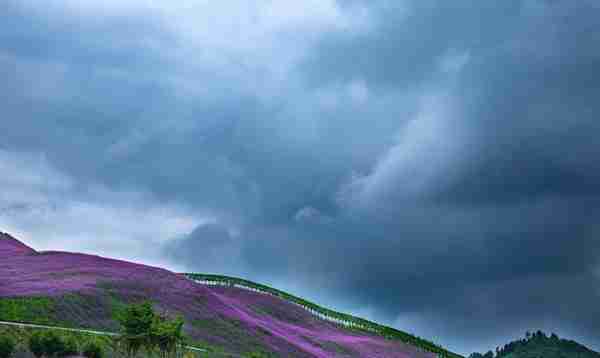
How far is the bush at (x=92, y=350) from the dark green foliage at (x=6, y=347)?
4504 millimetres

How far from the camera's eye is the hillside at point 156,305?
61.1 m

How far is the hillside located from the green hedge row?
29.3ft

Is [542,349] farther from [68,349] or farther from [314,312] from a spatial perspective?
[68,349]

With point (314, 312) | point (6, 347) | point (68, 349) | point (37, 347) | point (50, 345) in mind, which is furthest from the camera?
point (314, 312)

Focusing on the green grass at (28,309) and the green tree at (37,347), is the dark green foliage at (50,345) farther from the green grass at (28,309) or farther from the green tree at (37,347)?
the green grass at (28,309)

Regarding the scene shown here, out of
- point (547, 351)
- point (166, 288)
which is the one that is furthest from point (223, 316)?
point (547, 351)

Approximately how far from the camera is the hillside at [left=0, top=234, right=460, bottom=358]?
61062mm

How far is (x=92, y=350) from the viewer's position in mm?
49781

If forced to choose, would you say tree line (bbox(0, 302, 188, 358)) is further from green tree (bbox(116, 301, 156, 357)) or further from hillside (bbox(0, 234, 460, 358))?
hillside (bbox(0, 234, 460, 358))

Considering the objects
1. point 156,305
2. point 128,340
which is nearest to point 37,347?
point 128,340

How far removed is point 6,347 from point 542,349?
71.1m

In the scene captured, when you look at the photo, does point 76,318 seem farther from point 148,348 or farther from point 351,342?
point 351,342

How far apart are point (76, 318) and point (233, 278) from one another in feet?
135

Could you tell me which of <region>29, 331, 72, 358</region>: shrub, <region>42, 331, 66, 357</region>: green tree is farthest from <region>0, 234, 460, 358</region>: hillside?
<region>42, 331, 66, 357</region>: green tree
